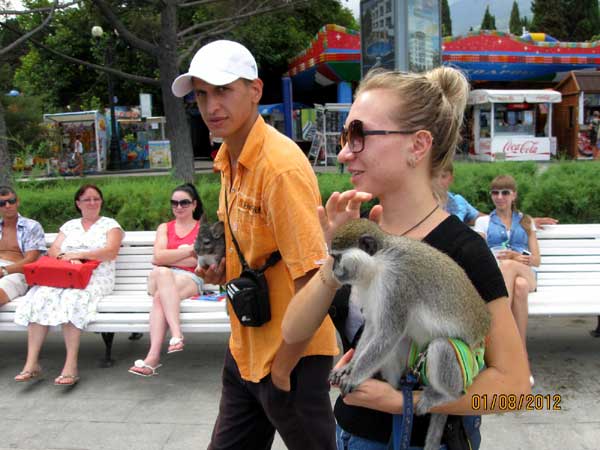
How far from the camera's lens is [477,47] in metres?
24.3

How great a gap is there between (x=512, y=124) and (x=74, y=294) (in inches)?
847

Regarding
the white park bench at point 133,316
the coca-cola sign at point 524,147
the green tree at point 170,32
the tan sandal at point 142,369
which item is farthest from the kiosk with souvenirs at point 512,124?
the tan sandal at point 142,369

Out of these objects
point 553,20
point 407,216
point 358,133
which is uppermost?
point 553,20

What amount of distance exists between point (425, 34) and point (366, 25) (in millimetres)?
916

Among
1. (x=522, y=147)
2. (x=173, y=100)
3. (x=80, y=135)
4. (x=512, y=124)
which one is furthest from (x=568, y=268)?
(x=80, y=135)

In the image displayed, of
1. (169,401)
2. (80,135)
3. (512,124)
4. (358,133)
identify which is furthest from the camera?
(80,135)

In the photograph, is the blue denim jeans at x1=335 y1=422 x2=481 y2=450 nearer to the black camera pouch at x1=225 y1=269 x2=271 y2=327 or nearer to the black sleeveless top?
the black sleeveless top

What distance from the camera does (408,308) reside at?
1476mm

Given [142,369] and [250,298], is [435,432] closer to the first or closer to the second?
[250,298]

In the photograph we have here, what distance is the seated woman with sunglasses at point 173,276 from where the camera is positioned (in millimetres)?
4805

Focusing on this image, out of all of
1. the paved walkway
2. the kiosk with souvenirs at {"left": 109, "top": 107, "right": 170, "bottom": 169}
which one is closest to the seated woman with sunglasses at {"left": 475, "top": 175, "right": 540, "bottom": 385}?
the paved walkway

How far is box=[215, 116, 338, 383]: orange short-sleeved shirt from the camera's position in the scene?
207 cm

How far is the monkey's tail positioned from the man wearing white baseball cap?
24.2 inches

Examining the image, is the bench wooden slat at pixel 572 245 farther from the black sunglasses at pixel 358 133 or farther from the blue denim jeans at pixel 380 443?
the black sunglasses at pixel 358 133
